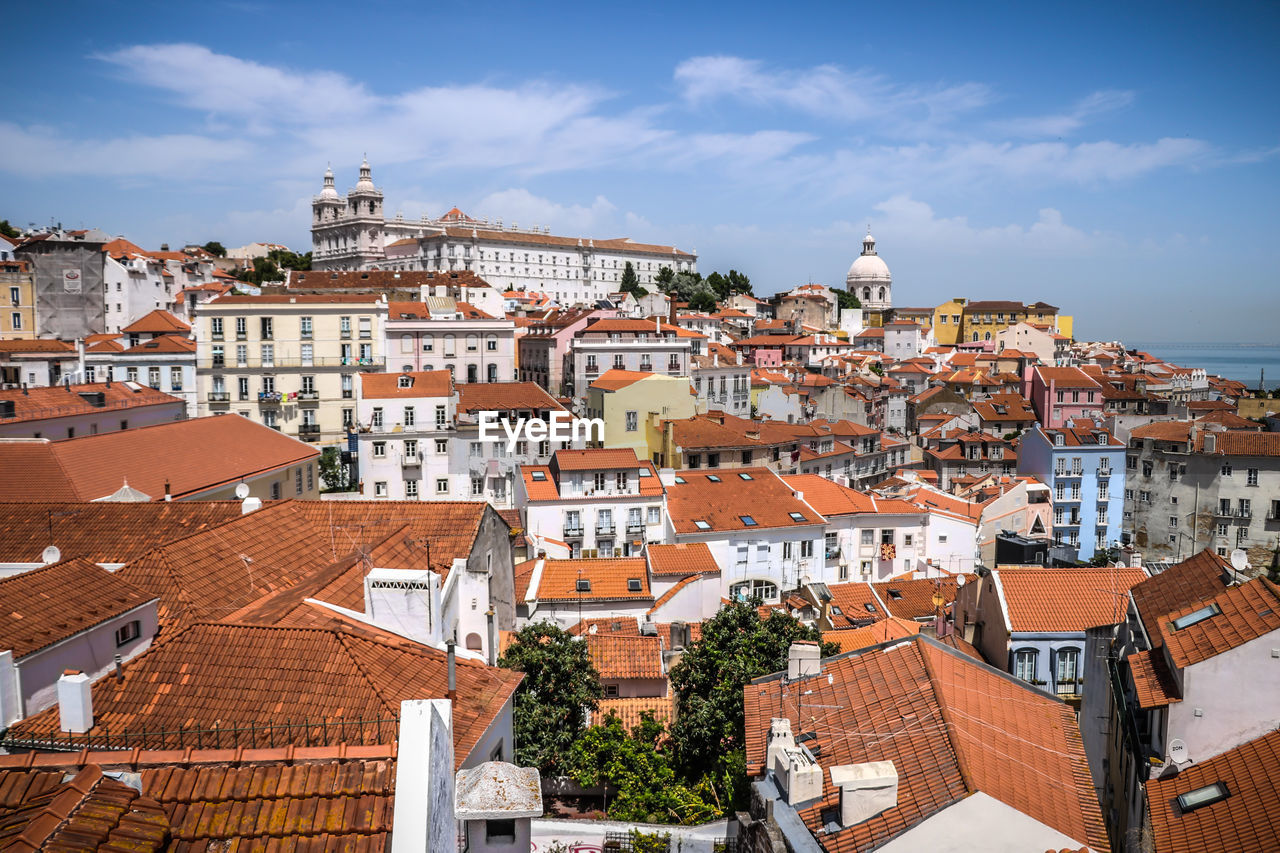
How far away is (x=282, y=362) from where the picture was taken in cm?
5106

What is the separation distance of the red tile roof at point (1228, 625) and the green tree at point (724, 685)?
625 centimetres

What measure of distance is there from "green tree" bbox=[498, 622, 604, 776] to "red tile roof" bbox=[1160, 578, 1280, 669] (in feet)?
31.6

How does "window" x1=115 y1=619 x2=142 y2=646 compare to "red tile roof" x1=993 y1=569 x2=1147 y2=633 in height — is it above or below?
above

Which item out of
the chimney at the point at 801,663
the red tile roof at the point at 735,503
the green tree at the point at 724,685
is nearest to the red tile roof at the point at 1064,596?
the green tree at the point at 724,685

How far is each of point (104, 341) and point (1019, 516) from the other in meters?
51.5

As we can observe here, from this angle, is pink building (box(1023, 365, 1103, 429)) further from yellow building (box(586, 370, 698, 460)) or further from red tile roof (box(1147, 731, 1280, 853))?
red tile roof (box(1147, 731, 1280, 853))

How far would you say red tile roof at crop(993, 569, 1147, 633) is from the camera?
62.2 ft

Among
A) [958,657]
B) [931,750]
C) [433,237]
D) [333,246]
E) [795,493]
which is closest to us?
[931,750]

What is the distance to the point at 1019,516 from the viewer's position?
44.1 m

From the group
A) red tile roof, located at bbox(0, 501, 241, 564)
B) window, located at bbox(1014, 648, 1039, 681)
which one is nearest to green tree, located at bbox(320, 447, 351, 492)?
red tile roof, located at bbox(0, 501, 241, 564)

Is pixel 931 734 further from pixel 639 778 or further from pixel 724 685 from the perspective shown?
pixel 724 685

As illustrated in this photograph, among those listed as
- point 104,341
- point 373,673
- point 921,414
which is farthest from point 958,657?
point 921,414

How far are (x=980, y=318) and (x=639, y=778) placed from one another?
410 feet

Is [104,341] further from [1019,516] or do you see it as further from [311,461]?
[1019,516]
